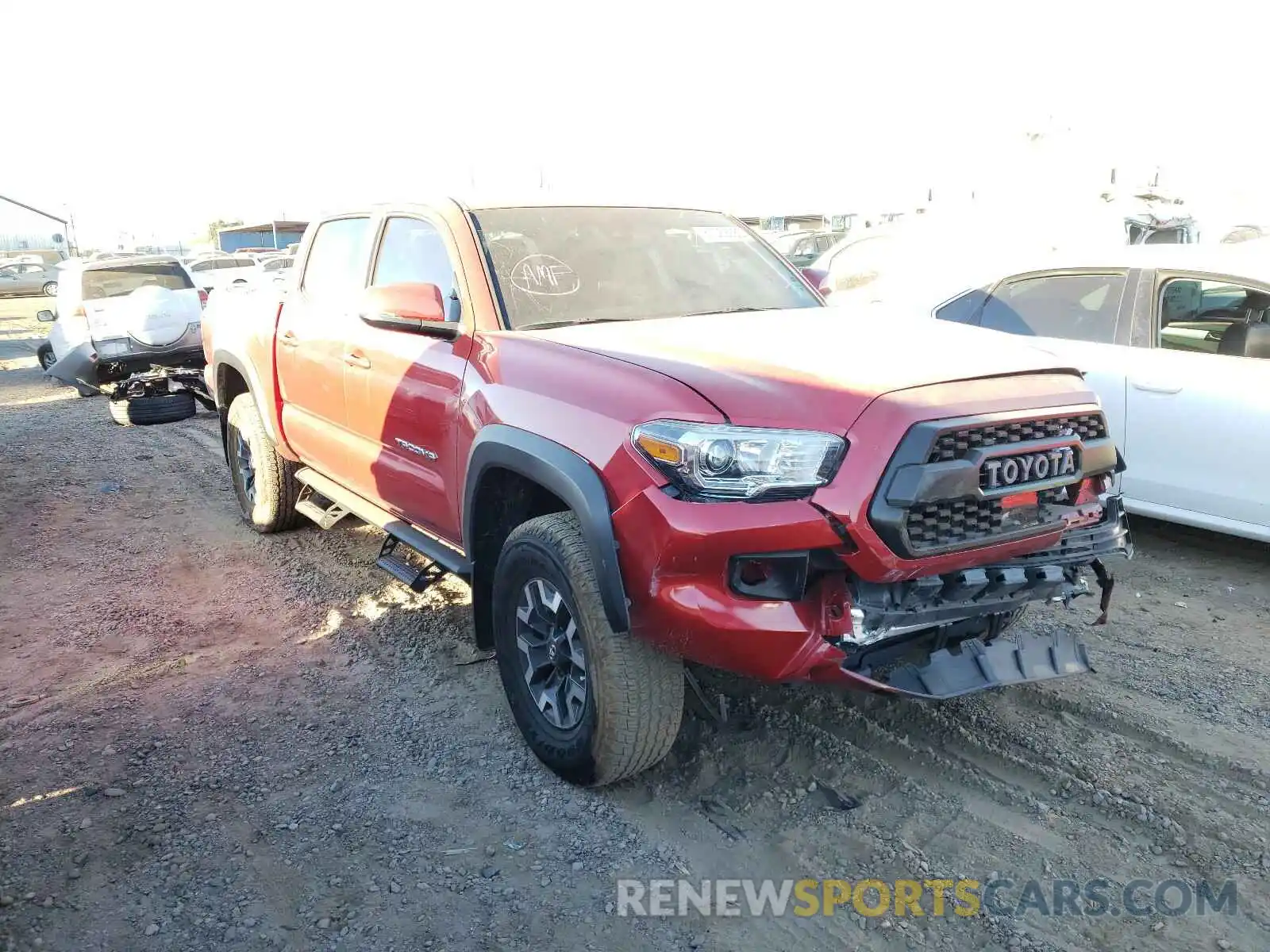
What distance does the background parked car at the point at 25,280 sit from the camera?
3288 centimetres

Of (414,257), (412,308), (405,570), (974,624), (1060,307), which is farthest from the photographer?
(1060,307)

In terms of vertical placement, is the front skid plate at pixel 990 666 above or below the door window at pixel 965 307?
below

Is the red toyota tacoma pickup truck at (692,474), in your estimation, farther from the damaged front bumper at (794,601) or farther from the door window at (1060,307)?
the door window at (1060,307)

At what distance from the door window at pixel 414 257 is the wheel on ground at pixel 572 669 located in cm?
124

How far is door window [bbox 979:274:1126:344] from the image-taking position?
5.33 metres

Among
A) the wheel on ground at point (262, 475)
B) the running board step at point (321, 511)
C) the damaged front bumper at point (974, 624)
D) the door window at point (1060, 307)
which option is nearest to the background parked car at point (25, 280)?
the wheel on ground at point (262, 475)

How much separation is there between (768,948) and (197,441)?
8.07 meters

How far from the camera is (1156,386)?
16.2 ft

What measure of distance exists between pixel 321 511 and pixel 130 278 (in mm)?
8183

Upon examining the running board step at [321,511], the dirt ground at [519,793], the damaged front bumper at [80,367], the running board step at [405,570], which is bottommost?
the dirt ground at [519,793]

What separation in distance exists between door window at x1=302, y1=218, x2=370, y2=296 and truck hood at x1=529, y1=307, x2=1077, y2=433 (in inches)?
61.7

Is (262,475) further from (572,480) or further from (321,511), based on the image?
(572,480)

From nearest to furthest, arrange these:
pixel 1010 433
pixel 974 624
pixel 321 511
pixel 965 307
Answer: pixel 1010 433, pixel 974 624, pixel 321 511, pixel 965 307

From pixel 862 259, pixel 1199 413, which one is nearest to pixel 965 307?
pixel 1199 413
